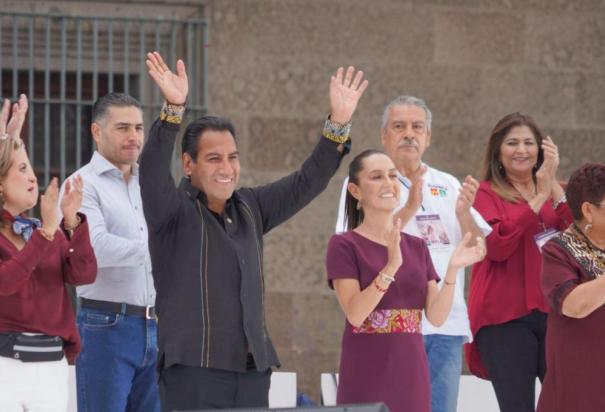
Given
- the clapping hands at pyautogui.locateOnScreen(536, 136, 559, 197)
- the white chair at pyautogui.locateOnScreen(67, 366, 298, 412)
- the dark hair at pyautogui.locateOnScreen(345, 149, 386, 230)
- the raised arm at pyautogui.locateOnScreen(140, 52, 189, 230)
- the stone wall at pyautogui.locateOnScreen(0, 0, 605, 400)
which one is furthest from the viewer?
the stone wall at pyautogui.locateOnScreen(0, 0, 605, 400)

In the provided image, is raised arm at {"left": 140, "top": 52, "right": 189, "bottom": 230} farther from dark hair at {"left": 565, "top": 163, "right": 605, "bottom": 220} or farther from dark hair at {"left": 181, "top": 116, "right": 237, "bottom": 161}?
dark hair at {"left": 565, "top": 163, "right": 605, "bottom": 220}

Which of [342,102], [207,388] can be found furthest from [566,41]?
[207,388]

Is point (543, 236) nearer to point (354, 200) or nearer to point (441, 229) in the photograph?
point (441, 229)

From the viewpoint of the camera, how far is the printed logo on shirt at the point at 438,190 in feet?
22.0

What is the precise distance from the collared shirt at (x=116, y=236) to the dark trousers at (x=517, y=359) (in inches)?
59.2

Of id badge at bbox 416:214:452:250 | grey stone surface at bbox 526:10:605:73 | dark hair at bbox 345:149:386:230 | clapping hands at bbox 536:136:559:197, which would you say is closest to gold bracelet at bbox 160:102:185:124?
dark hair at bbox 345:149:386:230

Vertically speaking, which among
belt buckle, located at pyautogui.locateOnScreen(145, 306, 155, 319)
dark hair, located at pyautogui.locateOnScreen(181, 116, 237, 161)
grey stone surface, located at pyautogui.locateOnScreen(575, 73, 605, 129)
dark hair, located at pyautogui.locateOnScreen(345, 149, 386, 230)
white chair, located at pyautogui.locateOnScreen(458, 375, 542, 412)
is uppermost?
grey stone surface, located at pyautogui.locateOnScreen(575, 73, 605, 129)

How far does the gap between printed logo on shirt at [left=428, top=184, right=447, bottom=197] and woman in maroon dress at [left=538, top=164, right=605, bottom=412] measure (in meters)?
1.14

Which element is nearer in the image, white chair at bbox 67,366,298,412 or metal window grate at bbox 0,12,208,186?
white chair at bbox 67,366,298,412

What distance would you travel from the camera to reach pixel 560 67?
912 cm

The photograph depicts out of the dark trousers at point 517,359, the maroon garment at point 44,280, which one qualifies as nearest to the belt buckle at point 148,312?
the maroon garment at point 44,280

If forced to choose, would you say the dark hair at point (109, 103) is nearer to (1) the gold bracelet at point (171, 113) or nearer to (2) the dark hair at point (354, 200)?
(2) the dark hair at point (354, 200)

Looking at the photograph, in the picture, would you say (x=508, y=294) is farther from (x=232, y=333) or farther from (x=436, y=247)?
(x=232, y=333)

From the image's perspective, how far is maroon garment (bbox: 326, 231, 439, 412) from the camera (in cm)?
555
